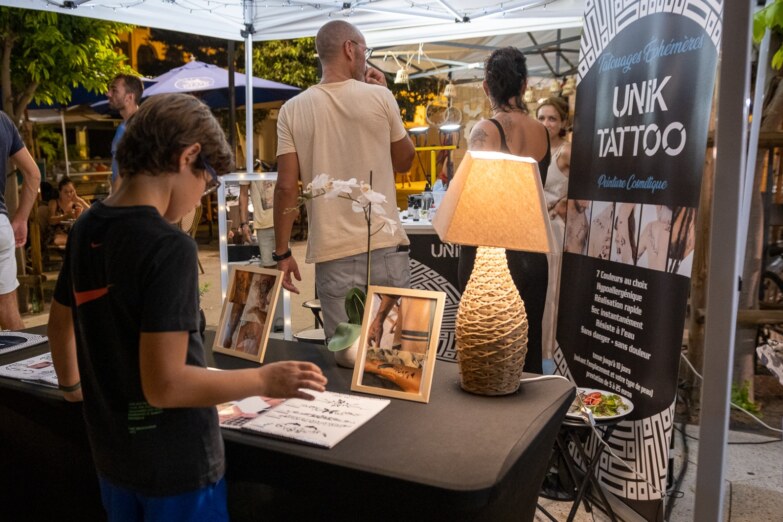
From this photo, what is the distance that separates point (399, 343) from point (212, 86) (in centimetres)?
722

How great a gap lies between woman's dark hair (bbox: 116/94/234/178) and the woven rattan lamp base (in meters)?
0.76

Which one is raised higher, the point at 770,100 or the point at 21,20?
the point at 21,20

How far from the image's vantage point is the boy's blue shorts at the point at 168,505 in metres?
1.22

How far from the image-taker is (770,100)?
3598 millimetres

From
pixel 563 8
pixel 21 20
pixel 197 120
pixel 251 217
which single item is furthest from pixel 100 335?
pixel 21 20

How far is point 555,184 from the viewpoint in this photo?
3951 mm

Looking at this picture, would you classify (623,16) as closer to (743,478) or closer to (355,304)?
(355,304)

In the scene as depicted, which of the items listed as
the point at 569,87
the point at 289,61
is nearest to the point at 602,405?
the point at 569,87

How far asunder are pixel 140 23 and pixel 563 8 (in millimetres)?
2771

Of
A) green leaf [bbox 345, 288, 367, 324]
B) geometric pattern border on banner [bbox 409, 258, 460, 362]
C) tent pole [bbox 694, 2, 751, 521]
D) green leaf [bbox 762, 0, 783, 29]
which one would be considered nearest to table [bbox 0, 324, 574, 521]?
green leaf [bbox 345, 288, 367, 324]

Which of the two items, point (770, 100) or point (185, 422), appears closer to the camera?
point (185, 422)

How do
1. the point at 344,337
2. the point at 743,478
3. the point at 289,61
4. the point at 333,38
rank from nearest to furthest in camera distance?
the point at 344,337
the point at 333,38
the point at 743,478
the point at 289,61

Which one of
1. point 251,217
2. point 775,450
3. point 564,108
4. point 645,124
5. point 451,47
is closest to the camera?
point 645,124

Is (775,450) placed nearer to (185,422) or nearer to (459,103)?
(185,422)
